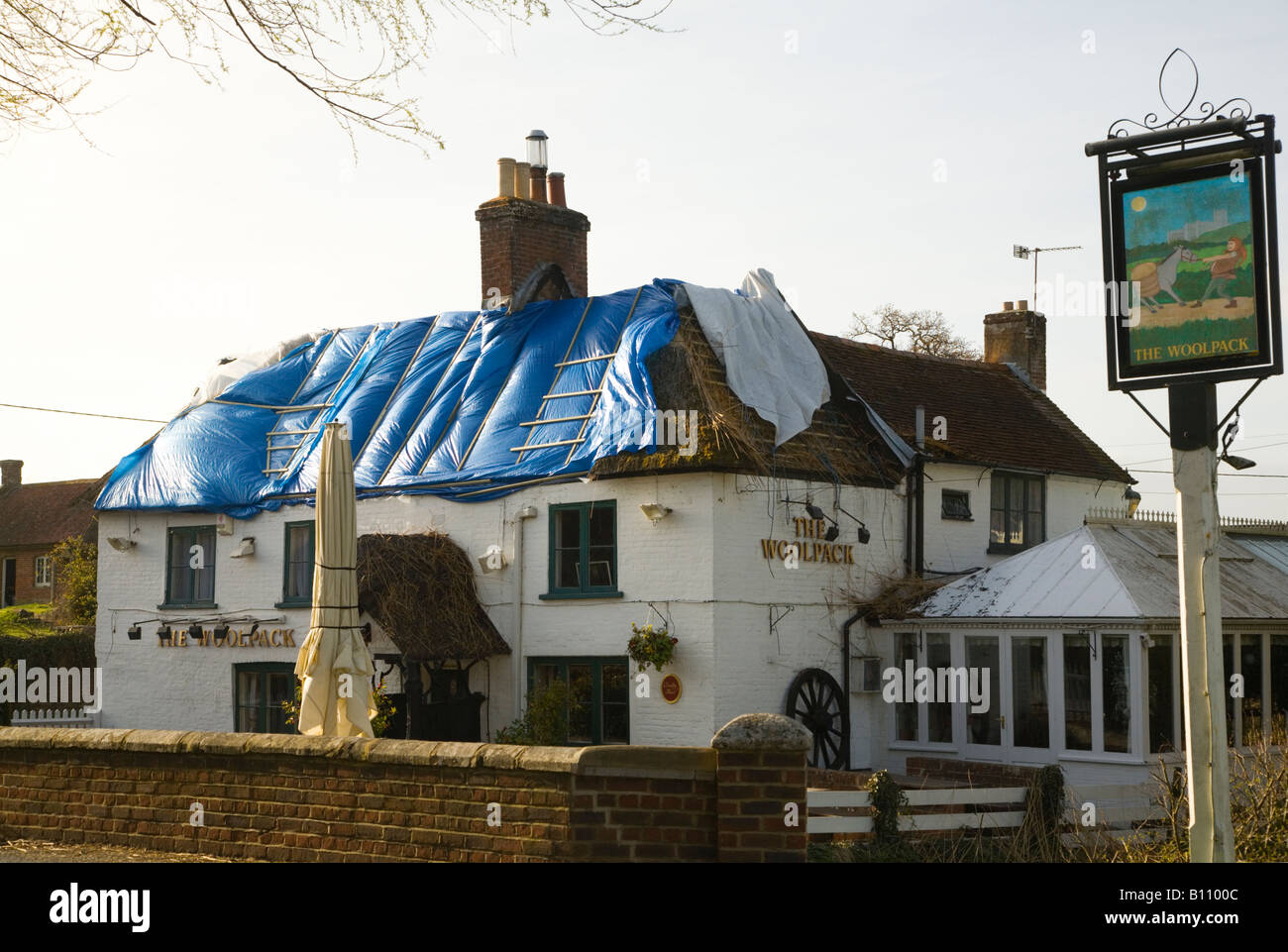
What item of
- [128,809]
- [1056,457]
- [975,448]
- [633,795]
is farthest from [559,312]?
[633,795]

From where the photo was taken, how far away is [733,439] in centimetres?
1912

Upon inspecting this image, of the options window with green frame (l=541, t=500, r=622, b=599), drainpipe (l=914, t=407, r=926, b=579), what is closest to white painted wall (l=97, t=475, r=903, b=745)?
window with green frame (l=541, t=500, r=622, b=599)

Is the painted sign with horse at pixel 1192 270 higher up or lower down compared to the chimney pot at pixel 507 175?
lower down

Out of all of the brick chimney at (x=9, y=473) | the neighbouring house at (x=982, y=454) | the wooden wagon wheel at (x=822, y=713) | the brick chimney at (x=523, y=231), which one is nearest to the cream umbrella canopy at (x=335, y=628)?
the wooden wagon wheel at (x=822, y=713)

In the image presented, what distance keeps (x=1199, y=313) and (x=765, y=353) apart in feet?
33.7

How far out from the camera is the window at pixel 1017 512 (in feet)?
77.0

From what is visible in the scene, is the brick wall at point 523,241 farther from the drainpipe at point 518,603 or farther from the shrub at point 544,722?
the shrub at point 544,722

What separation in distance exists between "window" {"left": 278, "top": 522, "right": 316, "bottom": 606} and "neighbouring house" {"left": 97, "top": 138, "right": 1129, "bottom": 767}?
0.04 metres

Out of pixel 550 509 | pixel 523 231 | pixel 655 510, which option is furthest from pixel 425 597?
pixel 523 231

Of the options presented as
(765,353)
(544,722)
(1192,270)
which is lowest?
(544,722)

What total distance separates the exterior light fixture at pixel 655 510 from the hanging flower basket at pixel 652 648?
146 cm

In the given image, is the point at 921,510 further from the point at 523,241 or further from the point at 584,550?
the point at 523,241

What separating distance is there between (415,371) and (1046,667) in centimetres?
1066

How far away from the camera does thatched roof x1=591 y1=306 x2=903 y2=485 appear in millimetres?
19016
